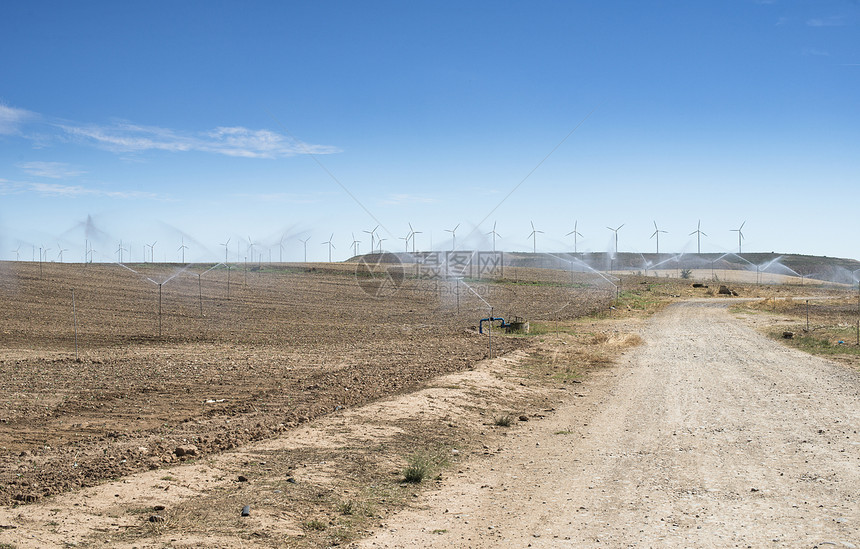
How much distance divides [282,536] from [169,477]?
9.93 feet

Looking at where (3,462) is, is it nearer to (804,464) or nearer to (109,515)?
(109,515)

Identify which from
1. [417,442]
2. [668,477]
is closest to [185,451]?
[417,442]

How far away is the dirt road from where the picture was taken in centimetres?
827

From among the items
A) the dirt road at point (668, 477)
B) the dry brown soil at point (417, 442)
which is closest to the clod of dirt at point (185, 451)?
the dry brown soil at point (417, 442)

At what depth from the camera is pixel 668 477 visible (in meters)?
10.7

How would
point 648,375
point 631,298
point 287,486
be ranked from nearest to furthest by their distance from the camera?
point 287,486, point 648,375, point 631,298

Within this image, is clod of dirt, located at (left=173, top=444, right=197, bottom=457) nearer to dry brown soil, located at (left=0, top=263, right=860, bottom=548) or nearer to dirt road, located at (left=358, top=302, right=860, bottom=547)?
dry brown soil, located at (left=0, top=263, right=860, bottom=548)

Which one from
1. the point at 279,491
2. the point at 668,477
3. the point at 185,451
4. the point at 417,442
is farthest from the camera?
the point at 417,442

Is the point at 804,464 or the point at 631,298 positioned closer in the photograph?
→ the point at 804,464

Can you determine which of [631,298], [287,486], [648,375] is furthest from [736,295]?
[287,486]

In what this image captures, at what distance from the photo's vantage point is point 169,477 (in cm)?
1009

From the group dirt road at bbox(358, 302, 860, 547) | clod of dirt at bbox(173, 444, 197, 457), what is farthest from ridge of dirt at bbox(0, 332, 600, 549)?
dirt road at bbox(358, 302, 860, 547)

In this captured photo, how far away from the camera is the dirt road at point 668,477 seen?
8273 millimetres

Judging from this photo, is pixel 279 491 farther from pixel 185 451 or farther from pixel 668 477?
pixel 668 477
